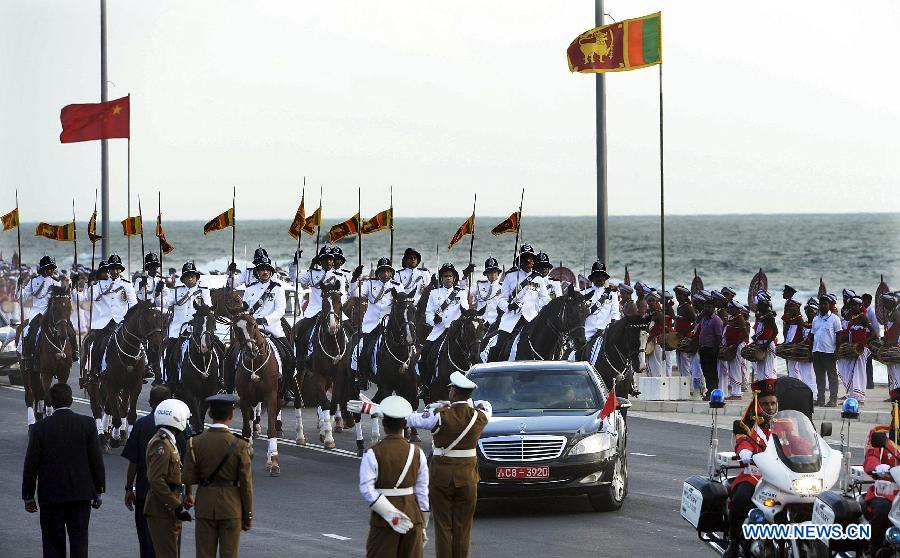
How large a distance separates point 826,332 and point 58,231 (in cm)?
1692

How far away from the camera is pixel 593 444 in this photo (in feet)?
58.4

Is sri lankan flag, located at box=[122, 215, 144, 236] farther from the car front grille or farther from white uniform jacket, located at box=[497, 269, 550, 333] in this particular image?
the car front grille

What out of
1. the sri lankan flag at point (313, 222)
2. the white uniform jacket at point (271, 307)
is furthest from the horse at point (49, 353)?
the sri lankan flag at point (313, 222)

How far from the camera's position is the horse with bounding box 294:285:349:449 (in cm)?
2522

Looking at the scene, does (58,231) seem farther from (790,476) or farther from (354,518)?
(790,476)

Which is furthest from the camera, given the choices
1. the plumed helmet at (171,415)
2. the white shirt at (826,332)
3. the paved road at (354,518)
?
the white shirt at (826,332)

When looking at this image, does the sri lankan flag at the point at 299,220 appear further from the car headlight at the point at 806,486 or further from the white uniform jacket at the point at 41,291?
the car headlight at the point at 806,486

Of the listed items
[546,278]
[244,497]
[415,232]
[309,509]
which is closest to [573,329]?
[546,278]

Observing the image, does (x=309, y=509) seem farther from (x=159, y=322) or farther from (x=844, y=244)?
(x=844, y=244)

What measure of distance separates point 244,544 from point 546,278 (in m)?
12.5

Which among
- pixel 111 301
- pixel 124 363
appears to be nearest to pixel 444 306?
pixel 124 363

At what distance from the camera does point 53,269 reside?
28297mm

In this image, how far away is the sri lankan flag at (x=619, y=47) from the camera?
30.1m

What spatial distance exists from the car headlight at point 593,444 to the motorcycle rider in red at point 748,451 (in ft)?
11.8
